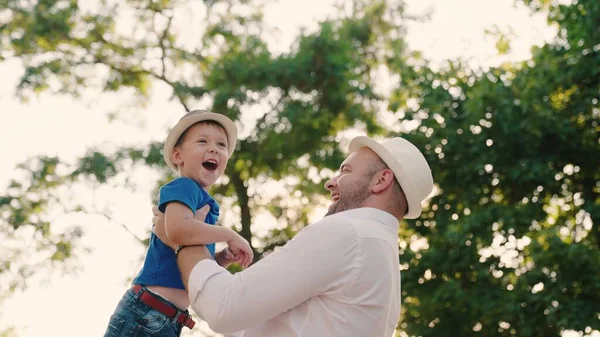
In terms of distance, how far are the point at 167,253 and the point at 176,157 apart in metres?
0.37

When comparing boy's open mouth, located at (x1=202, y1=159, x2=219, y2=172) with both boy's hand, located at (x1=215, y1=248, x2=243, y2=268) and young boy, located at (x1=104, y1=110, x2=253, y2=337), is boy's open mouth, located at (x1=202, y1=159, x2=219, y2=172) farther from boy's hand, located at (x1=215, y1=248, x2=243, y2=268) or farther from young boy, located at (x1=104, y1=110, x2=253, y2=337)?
boy's hand, located at (x1=215, y1=248, x2=243, y2=268)

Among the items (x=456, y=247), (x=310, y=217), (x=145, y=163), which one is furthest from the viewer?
(x=310, y=217)

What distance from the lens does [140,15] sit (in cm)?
1571

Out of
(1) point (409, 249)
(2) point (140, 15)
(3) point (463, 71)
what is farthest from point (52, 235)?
(3) point (463, 71)

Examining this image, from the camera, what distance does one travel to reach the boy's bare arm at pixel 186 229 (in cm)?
254

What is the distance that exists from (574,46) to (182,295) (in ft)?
33.8

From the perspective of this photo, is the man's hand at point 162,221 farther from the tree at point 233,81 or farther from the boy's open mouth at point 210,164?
the tree at point 233,81

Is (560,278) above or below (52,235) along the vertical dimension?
below

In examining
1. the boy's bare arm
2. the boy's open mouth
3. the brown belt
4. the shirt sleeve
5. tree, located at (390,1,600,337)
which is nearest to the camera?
the shirt sleeve

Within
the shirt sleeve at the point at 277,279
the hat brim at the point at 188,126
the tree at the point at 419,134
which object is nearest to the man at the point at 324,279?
the shirt sleeve at the point at 277,279

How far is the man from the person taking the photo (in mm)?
2352

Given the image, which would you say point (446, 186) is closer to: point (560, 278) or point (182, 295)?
point (560, 278)

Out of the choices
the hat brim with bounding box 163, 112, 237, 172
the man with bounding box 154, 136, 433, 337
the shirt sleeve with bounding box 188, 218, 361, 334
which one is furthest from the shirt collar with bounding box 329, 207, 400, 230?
the hat brim with bounding box 163, 112, 237, 172

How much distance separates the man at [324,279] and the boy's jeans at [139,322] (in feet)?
0.98
